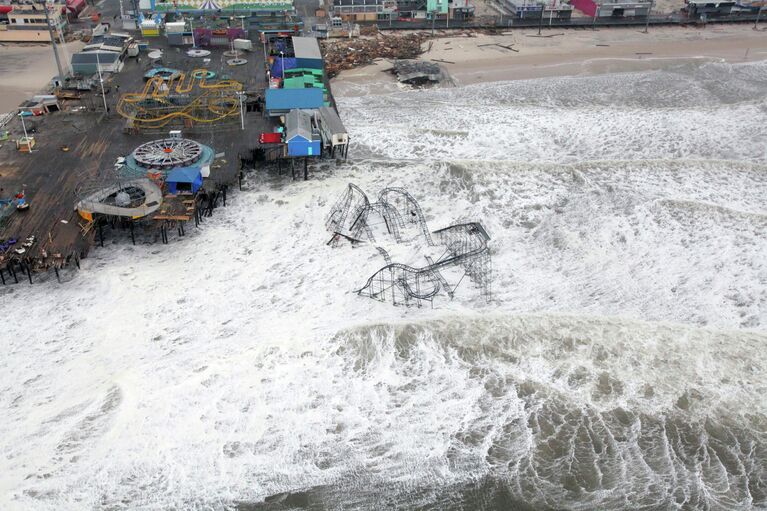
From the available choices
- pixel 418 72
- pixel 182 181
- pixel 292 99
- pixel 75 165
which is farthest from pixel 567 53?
pixel 75 165

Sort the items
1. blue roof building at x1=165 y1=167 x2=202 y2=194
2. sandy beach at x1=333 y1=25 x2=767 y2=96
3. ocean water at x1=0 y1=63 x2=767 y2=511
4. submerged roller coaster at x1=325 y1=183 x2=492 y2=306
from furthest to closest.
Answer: sandy beach at x1=333 y1=25 x2=767 y2=96, blue roof building at x1=165 y1=167 x2=202 y2=194, submerged roller coaster at x1=325 y1=183 x2=492 y2=306, ocean water at x1=0 y1=63 x2=767 y2=511

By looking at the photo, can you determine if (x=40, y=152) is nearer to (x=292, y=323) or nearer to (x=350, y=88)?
(x=292, y=323)

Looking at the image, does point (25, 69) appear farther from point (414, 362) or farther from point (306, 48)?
point (414, 362)

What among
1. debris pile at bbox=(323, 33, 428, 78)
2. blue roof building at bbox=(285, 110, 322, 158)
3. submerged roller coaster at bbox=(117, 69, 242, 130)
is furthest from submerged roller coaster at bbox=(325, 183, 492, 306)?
debris pile at bbox=(323, 33, 428, 78)

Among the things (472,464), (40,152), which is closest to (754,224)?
(472,464)

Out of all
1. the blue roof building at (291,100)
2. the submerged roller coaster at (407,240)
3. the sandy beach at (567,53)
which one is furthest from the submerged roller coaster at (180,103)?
the submerged roller coaster at (407,240)

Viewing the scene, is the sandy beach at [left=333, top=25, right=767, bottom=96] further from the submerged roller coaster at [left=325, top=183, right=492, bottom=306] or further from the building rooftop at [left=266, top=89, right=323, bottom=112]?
the submerged roller coaster at [left=325, top=183, right=492, bottom=306]
